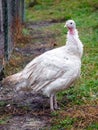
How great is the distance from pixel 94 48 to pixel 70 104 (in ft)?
13.8

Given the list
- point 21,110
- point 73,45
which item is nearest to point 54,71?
point 73,45

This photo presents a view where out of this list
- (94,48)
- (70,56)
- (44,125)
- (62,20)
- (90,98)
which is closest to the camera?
(44,125)

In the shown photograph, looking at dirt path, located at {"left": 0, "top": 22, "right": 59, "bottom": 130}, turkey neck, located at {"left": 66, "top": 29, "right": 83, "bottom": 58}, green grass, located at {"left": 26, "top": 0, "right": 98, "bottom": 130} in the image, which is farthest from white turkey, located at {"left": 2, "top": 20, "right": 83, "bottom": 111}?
green grass, located at {"left": 26, "top": 0, "right": 98, "bottom": 130}

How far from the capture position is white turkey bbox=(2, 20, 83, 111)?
659 cm

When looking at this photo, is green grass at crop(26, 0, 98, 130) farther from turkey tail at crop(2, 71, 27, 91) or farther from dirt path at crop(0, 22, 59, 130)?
turkey tail at crop(2, 71, 27, 91)

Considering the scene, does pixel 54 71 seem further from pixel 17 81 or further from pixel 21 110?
pixel 21 110

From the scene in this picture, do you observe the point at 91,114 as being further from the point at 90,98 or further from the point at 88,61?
the point at 88,61

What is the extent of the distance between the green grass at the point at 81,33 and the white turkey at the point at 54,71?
1.54 ft

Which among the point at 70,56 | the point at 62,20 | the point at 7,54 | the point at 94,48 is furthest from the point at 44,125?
the point at 62,20

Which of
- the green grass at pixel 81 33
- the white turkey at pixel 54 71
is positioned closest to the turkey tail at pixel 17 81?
the white turkey at pixel 54 71

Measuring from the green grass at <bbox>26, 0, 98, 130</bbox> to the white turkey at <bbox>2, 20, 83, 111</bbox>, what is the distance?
1.54ft

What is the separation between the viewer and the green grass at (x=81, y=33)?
7245mm

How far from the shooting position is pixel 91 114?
255 inches

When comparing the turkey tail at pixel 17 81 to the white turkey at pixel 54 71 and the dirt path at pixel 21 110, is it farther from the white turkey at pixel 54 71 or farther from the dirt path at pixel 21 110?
the dirt path at pixel 21 110
